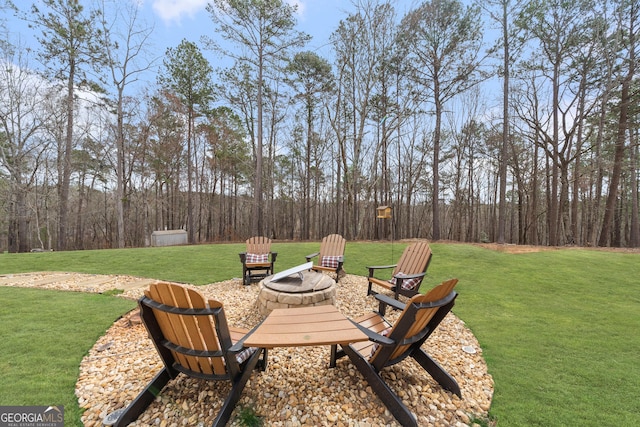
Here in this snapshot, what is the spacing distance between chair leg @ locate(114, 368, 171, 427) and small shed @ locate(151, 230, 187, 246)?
12.0 metres

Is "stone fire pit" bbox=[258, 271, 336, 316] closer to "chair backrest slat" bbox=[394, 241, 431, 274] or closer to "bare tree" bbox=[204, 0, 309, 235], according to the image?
"chair backrest slat" bbox=[394, 241, 431, 274]

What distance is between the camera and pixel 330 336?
160 centimetres

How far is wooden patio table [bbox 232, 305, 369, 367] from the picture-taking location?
151 cm

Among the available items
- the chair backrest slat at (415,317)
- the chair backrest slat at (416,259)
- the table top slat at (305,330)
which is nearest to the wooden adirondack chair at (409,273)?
the chair backrest slat at (416,259)

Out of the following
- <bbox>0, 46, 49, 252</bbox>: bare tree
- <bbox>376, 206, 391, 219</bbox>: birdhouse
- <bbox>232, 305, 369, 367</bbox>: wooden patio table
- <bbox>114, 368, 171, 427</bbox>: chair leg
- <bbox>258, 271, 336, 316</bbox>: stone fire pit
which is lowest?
<bbox>114, 368, 171, 427</bbox>: chair leg

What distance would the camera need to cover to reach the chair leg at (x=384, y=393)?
156cm

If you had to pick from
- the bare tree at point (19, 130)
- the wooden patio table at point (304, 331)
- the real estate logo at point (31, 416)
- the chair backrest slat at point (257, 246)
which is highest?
the bare tree at point (19, 130)

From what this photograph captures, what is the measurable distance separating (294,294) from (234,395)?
138cm

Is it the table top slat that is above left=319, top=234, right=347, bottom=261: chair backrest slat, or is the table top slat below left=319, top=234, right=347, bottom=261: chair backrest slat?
below

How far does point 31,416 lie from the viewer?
1596 mm

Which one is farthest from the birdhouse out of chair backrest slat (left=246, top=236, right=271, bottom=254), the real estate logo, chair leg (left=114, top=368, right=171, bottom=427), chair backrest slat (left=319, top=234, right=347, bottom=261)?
the real estate logo

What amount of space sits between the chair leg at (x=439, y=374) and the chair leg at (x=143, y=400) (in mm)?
1789

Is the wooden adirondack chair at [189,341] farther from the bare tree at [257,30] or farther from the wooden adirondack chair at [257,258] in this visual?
the bare tree at [257,30]

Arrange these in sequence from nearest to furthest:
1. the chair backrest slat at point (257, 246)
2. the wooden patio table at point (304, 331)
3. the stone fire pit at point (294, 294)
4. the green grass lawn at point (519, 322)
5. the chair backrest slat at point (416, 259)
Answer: the wooden patio table at point (304, 331), the green grass lawn at point (519, 322), the stone fire pit at point (294, 294), the chair backrest slat at point (416, 259), the chair backrest slat at point (257, 246)
